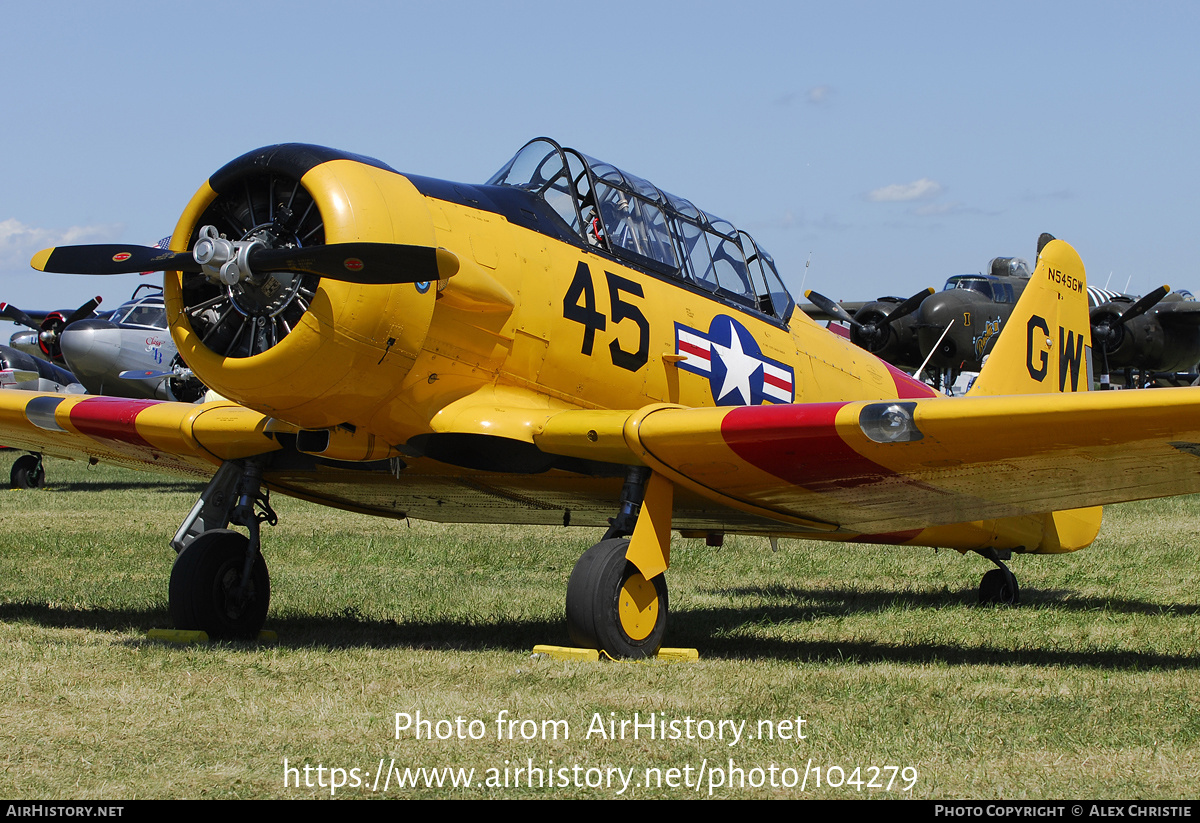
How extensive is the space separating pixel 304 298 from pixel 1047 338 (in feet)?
22.2

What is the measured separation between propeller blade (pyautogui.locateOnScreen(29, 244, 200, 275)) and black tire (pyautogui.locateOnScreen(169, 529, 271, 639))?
172 cm

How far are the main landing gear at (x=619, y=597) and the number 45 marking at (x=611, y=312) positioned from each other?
773mm

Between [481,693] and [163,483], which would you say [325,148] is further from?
[163,483]

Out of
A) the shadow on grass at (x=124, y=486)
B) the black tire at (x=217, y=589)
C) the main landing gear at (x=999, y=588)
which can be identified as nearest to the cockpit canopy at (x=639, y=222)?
the black tire at (x=217, y=589)

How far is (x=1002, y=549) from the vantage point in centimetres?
956

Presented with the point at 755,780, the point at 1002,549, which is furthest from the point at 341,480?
the point at 1002,549

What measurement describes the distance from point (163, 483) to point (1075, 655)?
61.6ft

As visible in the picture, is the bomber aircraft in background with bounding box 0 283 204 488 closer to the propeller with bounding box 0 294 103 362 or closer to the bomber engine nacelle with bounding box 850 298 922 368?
the propeller with bounding box 0 294 103 362

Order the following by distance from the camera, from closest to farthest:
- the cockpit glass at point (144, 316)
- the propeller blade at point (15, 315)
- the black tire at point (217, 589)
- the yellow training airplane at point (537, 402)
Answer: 1. the yellow training airplane at point (537, 402)
2. the black tire at point (217, 589)
3. the cockpit glass at point (144, 316)
4. the propeller blade at point (15, 315)

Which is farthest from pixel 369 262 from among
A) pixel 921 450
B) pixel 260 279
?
pixel 921 450

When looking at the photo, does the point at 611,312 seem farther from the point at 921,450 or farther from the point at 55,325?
the point at 55,325

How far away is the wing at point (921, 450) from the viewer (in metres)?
5.54

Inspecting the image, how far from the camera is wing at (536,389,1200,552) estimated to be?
5.54 metres

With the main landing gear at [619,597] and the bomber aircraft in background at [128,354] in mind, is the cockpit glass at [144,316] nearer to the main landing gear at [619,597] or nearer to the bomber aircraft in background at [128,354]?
the bomber aircraft in background at [128,354]
